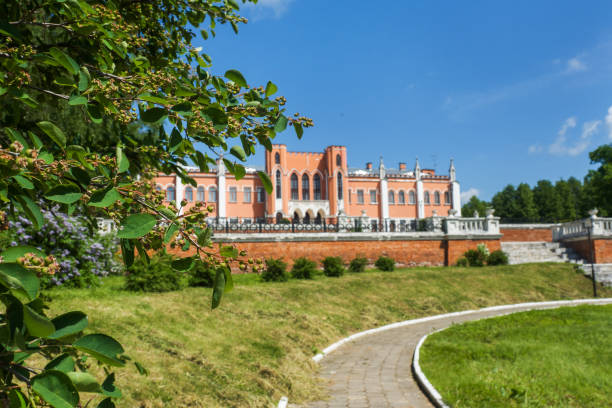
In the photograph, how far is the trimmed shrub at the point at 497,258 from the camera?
2248 cm

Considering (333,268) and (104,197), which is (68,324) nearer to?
(104,197)

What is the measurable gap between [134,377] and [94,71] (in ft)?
14.3

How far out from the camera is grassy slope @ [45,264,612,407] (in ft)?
19.7

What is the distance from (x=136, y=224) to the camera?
1591 millimetres

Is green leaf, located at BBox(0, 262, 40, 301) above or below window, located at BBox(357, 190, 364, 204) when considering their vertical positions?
below

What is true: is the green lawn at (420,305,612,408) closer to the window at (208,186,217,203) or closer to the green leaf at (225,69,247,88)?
the green leaf at (225,69,247,88)

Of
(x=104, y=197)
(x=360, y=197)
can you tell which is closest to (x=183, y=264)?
(x=104, y=197)

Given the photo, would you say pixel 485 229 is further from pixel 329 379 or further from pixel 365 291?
pixel 329 379

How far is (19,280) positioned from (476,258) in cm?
2337

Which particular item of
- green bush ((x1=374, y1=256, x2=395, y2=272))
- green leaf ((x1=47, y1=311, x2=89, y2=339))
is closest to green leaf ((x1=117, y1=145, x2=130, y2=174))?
green leaf ((x1=47, y1=311, x2=89, y2=339))

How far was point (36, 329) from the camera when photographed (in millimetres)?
1254

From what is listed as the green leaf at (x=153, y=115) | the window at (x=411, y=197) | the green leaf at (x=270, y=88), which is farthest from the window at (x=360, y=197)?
the green leaf at (x=153, y=115)

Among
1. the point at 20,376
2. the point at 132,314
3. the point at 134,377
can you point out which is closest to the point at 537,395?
the point at 134,377

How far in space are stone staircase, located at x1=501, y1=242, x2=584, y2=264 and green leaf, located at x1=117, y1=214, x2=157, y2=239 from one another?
25.6 metres
